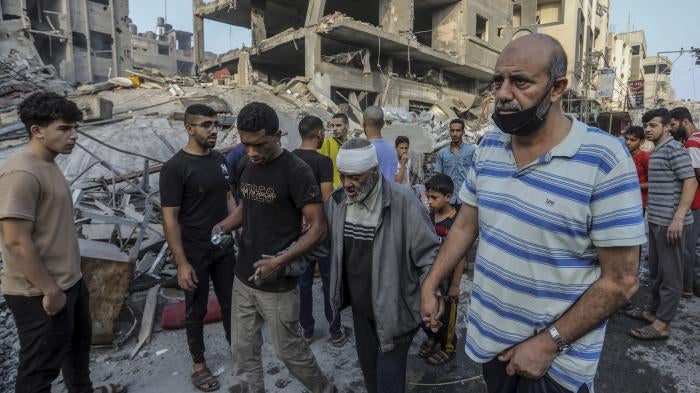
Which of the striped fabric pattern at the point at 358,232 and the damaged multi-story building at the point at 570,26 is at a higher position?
the damaged multi-story building at the point at 570,26

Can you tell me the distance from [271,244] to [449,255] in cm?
115

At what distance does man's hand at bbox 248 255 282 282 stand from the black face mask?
1.46 meters

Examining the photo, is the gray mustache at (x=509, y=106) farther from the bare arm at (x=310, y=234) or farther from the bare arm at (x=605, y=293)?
the bare arm at (x=310, y=234)

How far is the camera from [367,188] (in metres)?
2.15

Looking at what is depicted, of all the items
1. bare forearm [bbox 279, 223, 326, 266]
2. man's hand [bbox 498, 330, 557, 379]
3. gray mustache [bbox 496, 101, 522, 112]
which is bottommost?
man's hand [bbox 498, 330, 557, 379]

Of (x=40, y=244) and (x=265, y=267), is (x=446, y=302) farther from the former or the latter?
(x=40, y=244)

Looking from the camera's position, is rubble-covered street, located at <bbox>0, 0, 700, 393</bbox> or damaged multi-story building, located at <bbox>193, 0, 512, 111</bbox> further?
damaged multi-story building, located at <bbox>193, 0, 512, 111</bbox>

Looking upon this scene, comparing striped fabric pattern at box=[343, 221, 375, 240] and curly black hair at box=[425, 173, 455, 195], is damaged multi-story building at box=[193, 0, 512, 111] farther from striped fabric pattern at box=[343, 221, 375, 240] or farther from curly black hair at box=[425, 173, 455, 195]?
striped fabric pattern at box=[343, 221, 375, 240]

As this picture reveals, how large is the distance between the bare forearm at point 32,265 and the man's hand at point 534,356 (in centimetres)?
234

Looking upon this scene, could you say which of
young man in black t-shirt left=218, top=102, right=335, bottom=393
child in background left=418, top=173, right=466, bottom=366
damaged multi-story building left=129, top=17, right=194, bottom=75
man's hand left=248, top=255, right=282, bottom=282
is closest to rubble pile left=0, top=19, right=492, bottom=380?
young man in black t-shirt left=218, top=102, right=335, bottom=393

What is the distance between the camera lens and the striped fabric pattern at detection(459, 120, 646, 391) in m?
1.25

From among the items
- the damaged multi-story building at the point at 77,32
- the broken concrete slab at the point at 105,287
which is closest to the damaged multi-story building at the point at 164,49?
the damaged multi-story building at the point at 77,32

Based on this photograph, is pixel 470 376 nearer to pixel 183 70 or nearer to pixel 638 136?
pixel 638 136

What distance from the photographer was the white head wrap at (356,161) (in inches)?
81.1
